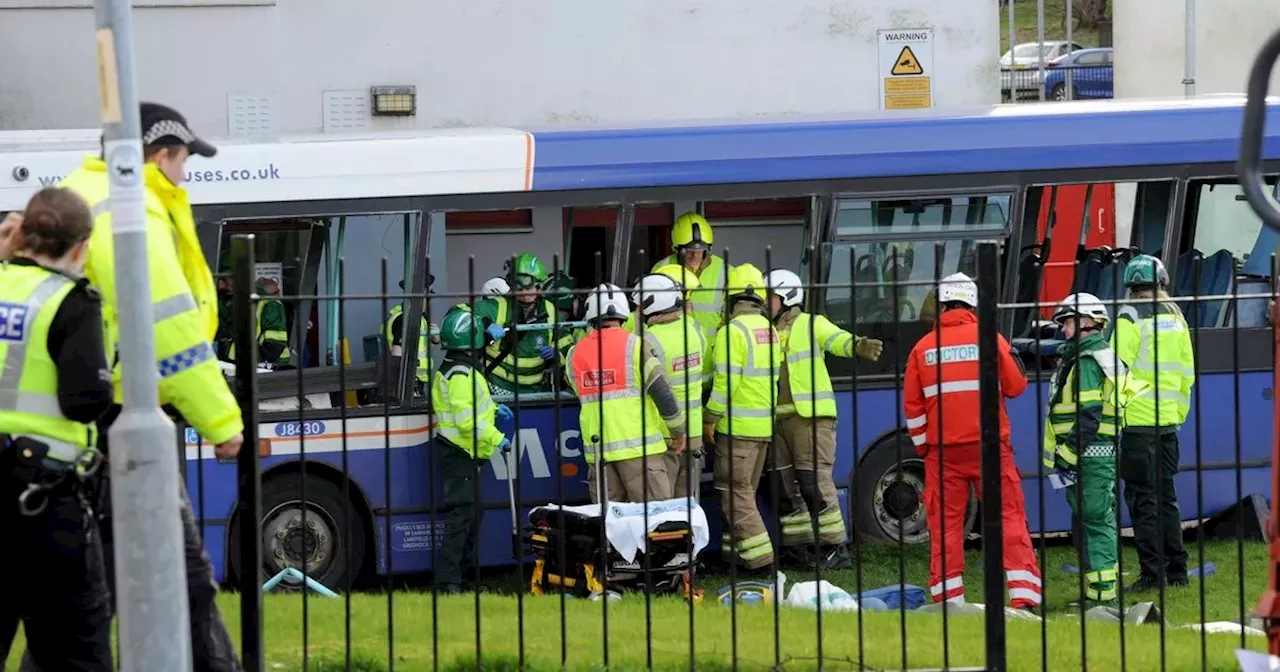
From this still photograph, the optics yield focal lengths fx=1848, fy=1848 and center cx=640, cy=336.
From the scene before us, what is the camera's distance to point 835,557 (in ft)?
36.2

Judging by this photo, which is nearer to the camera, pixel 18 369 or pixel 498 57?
pixel 18 369

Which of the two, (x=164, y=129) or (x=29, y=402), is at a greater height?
(x=164, y=129)

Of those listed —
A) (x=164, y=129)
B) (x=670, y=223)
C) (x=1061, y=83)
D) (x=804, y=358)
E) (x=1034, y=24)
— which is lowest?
(x=804, y=358)

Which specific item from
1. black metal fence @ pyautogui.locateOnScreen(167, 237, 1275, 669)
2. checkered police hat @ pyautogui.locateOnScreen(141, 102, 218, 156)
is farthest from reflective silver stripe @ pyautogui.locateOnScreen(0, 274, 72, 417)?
black metal fence @ pyautogui.locateOnScreen(167, 237, 1275, 669)

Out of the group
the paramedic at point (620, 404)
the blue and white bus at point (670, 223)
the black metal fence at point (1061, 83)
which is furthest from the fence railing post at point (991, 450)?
the black metal fence at point (1061, 83)

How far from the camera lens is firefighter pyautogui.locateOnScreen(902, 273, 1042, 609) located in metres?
9.54

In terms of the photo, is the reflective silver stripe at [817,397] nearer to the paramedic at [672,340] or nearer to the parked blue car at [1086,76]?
the paramedic at [672,340]

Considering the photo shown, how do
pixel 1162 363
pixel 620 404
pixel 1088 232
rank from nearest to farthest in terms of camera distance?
pixel 1162 363
pixel 620 404
pixel 1088 232

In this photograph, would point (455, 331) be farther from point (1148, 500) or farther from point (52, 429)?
point (52, 429)

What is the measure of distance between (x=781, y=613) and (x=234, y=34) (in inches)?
430

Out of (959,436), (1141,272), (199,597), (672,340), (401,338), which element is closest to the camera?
(199,597)

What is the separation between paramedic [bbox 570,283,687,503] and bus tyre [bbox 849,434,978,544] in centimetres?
132

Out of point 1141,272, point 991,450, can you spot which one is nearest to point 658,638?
point 991,450

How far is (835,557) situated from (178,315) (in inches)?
250
